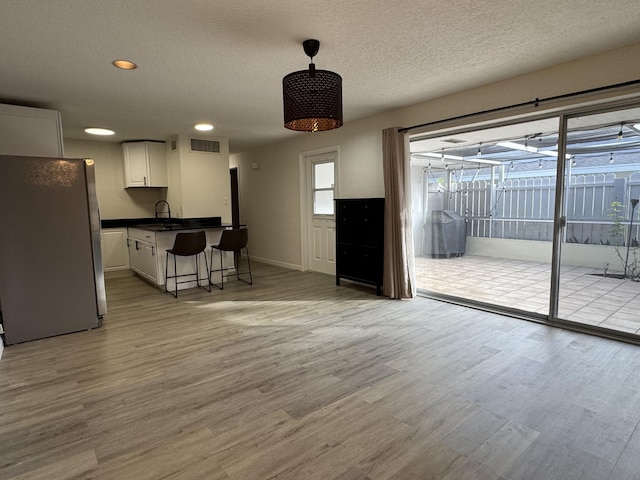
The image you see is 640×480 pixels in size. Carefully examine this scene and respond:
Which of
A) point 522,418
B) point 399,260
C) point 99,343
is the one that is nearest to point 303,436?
point 522,418

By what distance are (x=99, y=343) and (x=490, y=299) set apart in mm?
4189

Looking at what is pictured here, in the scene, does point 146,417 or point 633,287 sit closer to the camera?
point 146,417

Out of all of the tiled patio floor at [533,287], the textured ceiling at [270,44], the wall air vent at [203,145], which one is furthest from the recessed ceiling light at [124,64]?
the tiled patio floor at [533,287]

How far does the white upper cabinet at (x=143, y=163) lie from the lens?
6.25 meters

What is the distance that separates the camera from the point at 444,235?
17.3 feet

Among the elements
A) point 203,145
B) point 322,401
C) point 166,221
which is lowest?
point 322,401

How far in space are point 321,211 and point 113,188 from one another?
391 centimetres

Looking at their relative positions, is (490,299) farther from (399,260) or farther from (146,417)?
(146,417)

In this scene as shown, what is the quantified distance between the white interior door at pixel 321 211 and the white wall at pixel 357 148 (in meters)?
0.23

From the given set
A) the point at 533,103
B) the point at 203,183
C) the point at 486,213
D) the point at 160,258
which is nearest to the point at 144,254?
the point at 160,258

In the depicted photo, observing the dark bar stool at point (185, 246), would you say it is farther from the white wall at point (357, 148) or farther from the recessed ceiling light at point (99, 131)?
the recessed ceiling light at point (99, 131)

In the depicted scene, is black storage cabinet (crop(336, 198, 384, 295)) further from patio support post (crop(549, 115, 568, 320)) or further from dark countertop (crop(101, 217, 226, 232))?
dark countertop (crop(101, 217, 226, 232))

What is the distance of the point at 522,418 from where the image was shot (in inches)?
77.7

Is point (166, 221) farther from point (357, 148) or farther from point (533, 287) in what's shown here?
point (533, 287)
